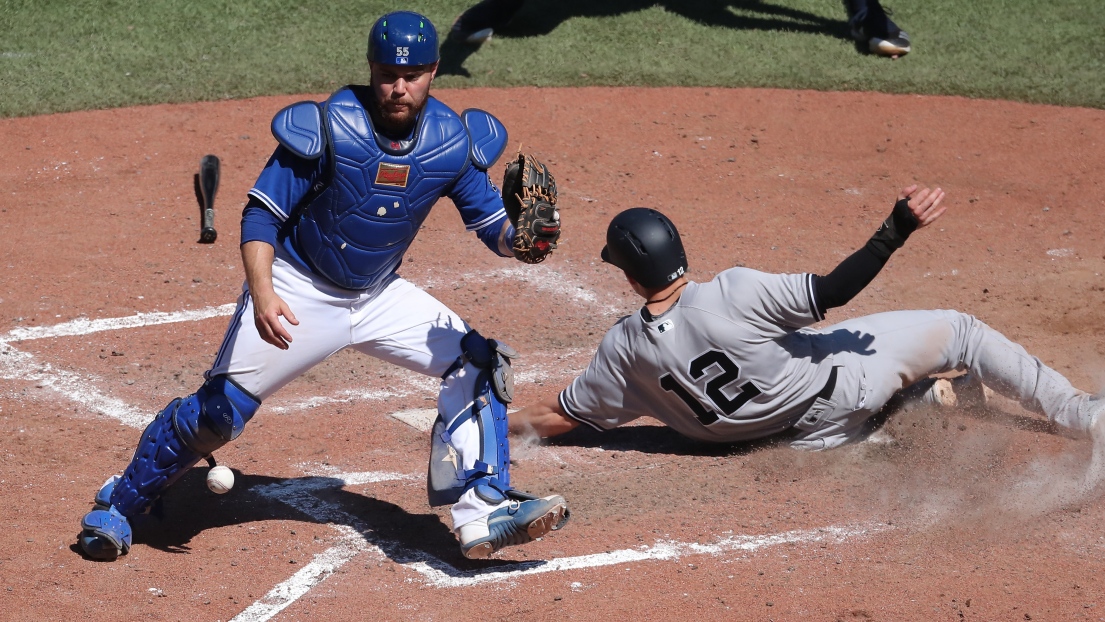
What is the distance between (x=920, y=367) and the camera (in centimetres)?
504

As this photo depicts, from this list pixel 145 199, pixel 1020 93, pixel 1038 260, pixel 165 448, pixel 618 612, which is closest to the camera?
pixel 618 612

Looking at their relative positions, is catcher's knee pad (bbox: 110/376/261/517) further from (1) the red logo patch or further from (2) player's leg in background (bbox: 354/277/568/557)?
(1) the red logo patch

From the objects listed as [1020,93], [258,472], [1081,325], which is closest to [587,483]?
[258,472]

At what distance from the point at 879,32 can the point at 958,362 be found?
629cm

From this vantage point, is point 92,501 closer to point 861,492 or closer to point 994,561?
point 861,492

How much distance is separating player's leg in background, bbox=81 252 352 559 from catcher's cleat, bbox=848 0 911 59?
7558mm

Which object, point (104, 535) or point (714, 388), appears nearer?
point (104, 535)

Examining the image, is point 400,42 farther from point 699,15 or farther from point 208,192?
point 699,15

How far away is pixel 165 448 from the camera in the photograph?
4.25 metres

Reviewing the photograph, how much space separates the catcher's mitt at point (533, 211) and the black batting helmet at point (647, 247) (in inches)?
18.7

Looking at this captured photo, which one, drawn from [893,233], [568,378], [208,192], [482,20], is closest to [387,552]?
[568,378]

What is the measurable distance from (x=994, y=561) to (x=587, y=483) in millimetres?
1578

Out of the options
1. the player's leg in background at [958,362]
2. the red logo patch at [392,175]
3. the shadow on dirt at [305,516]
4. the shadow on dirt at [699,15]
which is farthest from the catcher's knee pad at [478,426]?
the shadow on dirt at [699,15]

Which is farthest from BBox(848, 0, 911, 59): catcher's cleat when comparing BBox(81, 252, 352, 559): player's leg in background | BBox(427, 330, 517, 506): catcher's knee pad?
BBox(81, 252, 352, 559): player's leg in background
